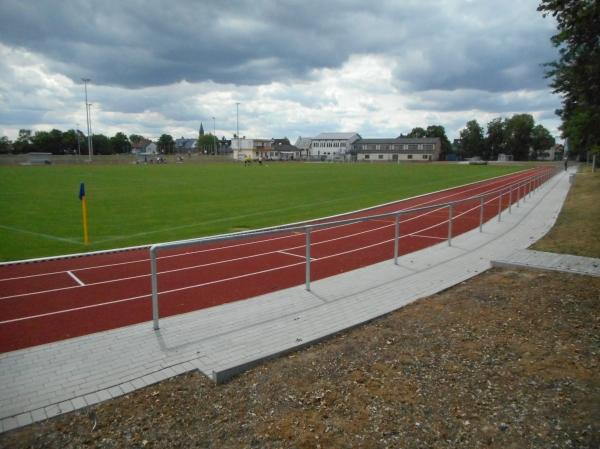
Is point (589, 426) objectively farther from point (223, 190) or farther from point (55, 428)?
point (223, 190)

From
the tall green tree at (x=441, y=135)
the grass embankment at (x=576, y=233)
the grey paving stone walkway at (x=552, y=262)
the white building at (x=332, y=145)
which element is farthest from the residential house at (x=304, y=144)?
the grey paving stone walkway at (x=552, y=262)

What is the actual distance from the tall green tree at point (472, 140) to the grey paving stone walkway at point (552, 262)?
12074cm

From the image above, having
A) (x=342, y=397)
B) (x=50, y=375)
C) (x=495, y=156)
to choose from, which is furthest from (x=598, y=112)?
(x=495, y=156)

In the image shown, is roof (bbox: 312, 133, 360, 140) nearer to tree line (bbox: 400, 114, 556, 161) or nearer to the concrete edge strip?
tree line (bbox: 400, 114, 556, 161)

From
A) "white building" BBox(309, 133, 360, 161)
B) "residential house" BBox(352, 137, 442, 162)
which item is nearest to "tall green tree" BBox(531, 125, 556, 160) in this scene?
"residential house" BBox(352, 137, 442, 162)

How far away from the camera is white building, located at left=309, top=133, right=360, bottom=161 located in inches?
5527

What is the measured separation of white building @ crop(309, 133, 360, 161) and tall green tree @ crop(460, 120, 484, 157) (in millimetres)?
33933

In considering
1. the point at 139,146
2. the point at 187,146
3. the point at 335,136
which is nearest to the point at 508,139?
the point at 335,136

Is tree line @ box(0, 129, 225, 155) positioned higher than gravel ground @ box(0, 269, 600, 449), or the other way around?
tree line @ box(0, 129, 225, 155)

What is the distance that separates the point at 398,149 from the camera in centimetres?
12688

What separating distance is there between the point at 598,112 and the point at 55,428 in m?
14.3

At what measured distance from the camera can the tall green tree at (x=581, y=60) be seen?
9195 mm

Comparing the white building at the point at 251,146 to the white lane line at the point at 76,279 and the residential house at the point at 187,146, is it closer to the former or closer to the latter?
the residential house at the point at 187,146

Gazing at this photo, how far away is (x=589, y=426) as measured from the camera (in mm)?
3699
